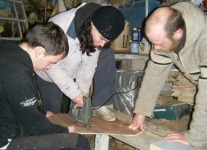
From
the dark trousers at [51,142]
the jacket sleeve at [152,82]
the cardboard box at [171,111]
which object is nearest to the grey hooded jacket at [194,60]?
the jacket sleeve at [152,82]

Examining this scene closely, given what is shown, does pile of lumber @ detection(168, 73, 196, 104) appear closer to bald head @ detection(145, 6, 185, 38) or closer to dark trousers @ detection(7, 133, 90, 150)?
bald head @ detection(145, 6, 185, 38)

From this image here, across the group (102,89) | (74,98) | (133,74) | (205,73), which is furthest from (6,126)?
(133,74)

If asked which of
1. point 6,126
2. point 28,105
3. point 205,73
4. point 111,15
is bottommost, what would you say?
point 6,126

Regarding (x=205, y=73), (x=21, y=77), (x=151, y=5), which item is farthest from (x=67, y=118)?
(x=151, y=5)

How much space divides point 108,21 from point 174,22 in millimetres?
438

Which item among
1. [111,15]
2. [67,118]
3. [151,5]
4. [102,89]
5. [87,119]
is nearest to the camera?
[111,15]

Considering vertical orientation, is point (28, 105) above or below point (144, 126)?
above

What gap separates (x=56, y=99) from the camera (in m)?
2.08

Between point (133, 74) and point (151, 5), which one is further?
point (151, 5)

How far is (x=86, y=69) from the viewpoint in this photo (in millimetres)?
1975

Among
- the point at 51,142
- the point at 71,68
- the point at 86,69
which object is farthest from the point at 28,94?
the point at 86,69

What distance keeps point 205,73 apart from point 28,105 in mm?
1080

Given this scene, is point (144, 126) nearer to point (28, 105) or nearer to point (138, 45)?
point (28, 105)

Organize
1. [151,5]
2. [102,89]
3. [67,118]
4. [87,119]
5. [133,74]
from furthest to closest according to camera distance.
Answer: [151,5], [133,74], [102,89], [67,118], [87,119]
